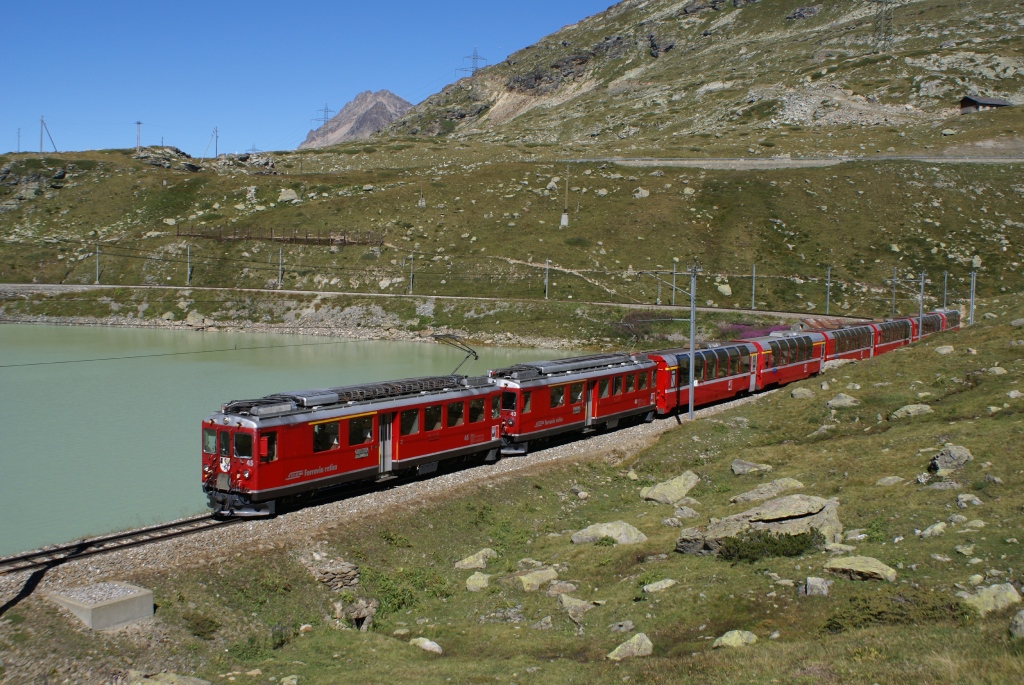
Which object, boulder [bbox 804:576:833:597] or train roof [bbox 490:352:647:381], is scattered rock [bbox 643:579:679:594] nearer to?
boulder [bbox 804:576:833:597]

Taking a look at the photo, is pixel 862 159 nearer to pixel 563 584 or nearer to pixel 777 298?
pixel 777 298

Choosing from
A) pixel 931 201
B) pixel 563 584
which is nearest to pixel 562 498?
pixel 563 584

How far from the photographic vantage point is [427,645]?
719 inches

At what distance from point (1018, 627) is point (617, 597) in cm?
887

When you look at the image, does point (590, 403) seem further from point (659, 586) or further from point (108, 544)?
point (108, 544)

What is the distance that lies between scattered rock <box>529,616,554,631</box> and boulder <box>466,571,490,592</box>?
3082 mm

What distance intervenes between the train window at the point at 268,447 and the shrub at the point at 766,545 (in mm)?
12598

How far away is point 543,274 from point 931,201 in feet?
184

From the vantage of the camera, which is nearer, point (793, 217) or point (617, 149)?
point (793, 217)

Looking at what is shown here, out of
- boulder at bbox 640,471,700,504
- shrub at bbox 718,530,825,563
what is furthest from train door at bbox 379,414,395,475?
shrub at bbox 718,530,825,563

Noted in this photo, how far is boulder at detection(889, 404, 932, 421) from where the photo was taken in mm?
34438

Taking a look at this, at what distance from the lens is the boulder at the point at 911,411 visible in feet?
113

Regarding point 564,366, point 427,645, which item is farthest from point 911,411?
point 427,645

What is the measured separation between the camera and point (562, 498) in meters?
30.7
